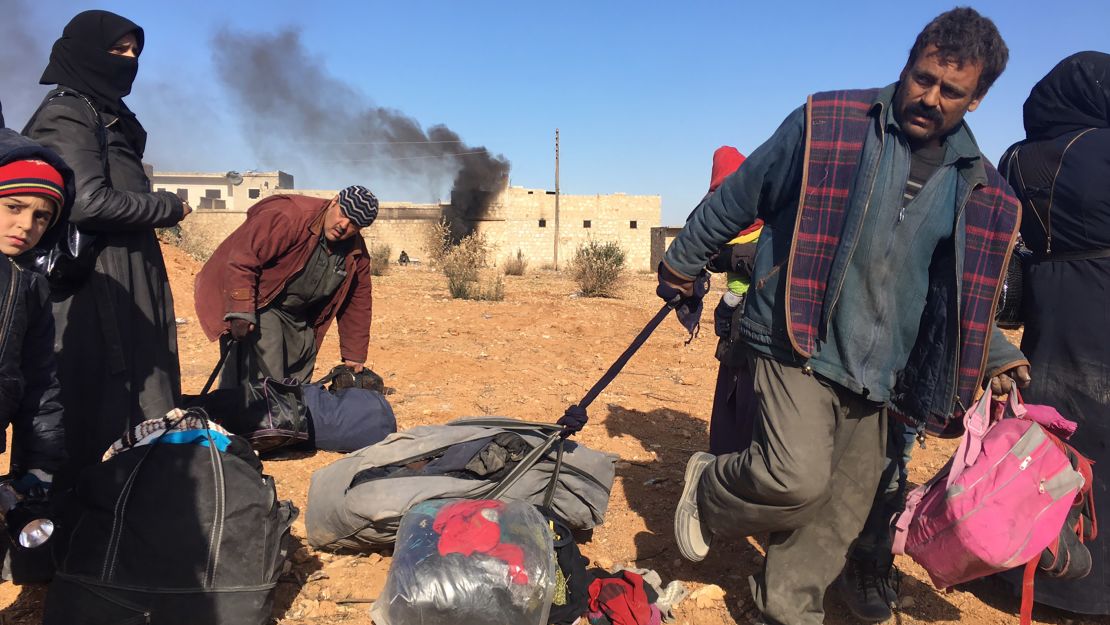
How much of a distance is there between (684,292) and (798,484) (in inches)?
32.9

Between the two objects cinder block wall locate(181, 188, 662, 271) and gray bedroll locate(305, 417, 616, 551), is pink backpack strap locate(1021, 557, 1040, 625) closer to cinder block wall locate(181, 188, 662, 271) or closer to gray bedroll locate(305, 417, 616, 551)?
gray bedroll locate(305, 417, 616, 551)

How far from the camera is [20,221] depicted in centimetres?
208

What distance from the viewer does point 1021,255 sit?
10.7 ft

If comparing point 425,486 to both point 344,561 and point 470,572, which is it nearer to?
point 344,561

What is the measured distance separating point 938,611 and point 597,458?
4.70 feet

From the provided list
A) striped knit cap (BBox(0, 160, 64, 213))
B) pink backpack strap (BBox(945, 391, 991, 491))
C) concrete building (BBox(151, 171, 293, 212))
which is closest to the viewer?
striped knit cap (BBox(0, 160, 64, 213))

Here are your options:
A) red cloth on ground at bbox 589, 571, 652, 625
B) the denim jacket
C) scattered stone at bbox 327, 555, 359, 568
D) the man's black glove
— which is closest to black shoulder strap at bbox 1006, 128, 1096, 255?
the denim jacket

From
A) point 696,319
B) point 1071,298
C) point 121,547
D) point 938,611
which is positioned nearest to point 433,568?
point 121,547

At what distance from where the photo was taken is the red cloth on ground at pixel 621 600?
2.55 metres

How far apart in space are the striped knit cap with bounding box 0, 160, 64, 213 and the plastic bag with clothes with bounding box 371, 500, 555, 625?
4.71 feet

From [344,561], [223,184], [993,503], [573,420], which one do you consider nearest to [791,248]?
[993,503]

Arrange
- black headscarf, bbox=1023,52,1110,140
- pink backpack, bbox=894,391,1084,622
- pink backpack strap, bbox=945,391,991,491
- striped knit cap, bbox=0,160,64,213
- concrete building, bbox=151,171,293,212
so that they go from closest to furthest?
striped knit cap, bbox=0,160,64,213 → pink backpack, bbox=894,391,1084,622 → pink backpack strap, bbox=945,391,991,491 → black headscarf, bbox=1023,52,1110,140 → concrete building, bbox=151,171,293,212

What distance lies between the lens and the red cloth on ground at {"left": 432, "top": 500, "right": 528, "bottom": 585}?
2344 mm

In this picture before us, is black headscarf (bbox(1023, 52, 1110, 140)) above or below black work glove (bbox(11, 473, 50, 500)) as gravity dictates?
→ above
